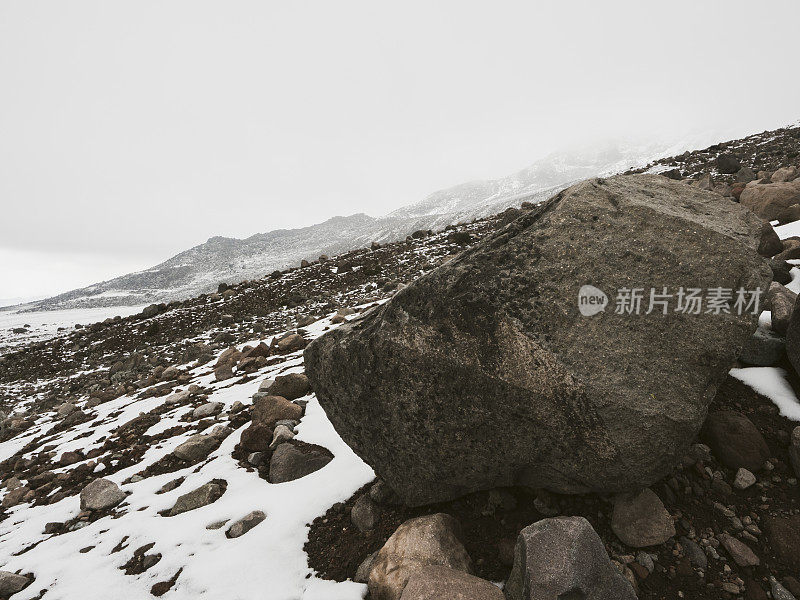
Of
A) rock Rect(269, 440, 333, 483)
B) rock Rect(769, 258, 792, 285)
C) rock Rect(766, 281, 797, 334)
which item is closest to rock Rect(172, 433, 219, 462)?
rock Rect(269, 440, 333, 483)

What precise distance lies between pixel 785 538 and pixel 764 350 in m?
2.40

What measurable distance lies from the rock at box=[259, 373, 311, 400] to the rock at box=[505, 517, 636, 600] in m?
5.46

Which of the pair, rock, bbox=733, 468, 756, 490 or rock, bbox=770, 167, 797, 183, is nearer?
rock, bbox=733, 468, 756, 490

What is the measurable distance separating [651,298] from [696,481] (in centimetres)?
201

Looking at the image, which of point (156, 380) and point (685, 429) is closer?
point (685, 429)

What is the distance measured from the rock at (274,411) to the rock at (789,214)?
12.5 metres

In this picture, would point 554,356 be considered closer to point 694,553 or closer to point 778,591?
point 694,553

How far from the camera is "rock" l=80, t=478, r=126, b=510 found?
219 inches

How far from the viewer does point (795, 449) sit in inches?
135

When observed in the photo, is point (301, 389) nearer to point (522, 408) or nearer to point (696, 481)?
point (522, 408)

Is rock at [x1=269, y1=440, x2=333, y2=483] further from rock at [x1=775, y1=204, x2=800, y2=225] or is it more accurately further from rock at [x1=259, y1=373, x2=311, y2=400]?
rock at [x1=775, y1=204, x2=800, y2=225]

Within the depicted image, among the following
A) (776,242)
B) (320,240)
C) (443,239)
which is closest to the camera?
(776,242)

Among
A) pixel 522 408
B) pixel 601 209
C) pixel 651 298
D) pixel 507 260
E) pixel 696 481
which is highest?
pixel 601 209

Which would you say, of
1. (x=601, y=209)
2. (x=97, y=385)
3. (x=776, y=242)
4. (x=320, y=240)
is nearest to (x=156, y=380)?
(x=97, y=385)
